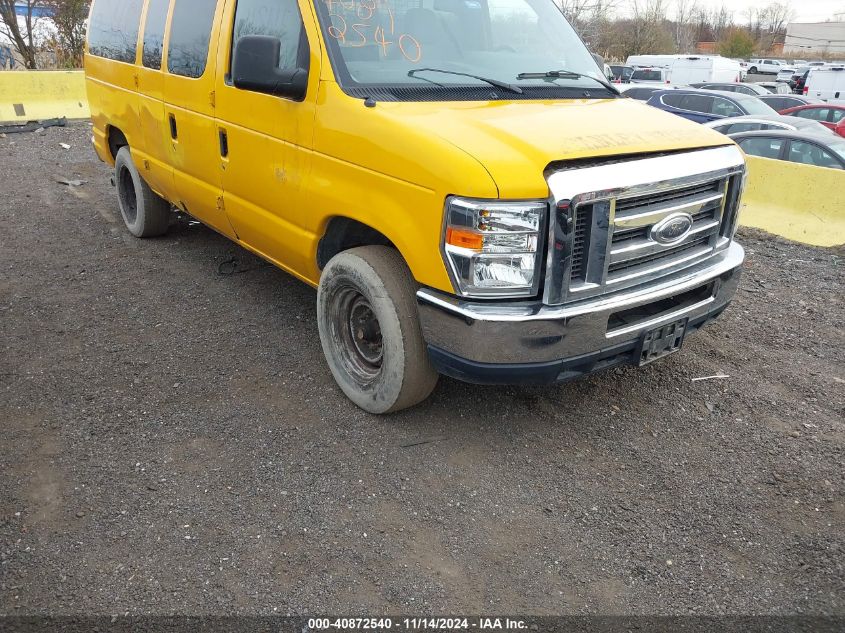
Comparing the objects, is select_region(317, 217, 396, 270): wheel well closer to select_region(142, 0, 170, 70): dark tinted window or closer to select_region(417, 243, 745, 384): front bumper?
select_region(417, 243, 745, 384): front bumper

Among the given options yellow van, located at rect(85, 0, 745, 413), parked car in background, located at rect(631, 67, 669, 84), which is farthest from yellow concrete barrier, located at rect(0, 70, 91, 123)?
parked car in background, located at rect(631, 67, 669, 84)

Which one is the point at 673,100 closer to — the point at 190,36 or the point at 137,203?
the point at 137,203

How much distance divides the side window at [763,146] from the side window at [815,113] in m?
6.36

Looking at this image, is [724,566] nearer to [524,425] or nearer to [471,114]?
[524,425]

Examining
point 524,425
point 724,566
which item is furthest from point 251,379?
point 724,566

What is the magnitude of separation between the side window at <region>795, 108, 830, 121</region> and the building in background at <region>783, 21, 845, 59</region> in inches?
2978

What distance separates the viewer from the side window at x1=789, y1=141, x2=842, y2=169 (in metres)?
8.43

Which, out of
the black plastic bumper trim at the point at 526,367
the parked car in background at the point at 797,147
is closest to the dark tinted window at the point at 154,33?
the black plastic bumper trim at the point at 526,367

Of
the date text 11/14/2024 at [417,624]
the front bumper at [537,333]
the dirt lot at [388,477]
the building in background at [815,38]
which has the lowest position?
the date text 11/14/2024 at [417,624]

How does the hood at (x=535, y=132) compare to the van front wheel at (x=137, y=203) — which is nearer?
the hood at (x=535, y=132)

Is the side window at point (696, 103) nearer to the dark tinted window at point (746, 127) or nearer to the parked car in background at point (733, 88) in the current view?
the dark tinted window at point (746, 127)

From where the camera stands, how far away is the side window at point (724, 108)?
13.4m

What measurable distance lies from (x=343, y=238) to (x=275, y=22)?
1.26m

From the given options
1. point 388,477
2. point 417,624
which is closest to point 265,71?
point 388,477
